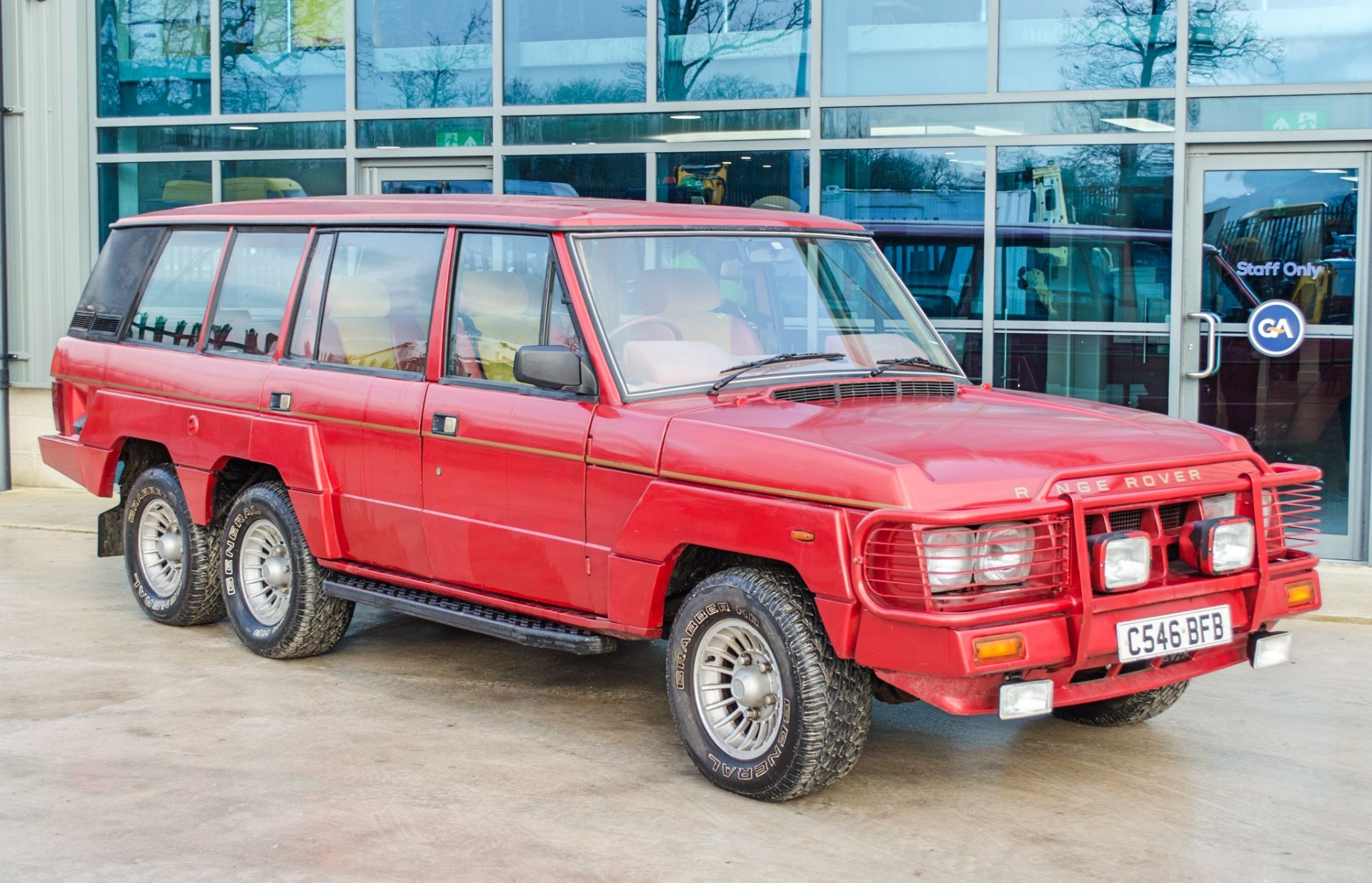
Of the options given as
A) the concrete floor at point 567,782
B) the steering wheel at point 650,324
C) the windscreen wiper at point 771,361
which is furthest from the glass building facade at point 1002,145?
the steering wheel at point 650,324

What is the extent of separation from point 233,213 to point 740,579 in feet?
12.7

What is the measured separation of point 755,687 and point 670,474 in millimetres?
802

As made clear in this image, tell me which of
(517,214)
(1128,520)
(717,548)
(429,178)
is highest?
(429,178)

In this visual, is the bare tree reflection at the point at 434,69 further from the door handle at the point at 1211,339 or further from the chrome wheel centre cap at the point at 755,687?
the chrome wheel centre cap at the point at 755,687

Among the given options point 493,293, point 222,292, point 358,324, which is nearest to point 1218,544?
point 493,293

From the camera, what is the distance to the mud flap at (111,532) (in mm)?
8383

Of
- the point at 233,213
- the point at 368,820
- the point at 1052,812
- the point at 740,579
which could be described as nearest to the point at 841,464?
the point at 740,579

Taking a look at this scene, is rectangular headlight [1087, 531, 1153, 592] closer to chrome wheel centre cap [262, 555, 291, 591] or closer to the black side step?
the black side step

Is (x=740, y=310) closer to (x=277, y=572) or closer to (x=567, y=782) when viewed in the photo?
(x=567, y=782)

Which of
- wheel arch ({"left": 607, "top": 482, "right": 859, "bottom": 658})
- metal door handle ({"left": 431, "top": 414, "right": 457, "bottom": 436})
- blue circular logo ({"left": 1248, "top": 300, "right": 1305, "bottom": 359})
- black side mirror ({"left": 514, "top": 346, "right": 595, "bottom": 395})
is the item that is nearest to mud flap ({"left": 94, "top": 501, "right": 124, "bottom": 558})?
metal door handle ({"left": 431, "top": 414, "right": 457, "bottom": 436})

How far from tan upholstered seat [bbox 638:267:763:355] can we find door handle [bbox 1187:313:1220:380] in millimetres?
4734

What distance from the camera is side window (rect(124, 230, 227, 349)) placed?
305 inches

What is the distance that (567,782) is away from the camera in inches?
218

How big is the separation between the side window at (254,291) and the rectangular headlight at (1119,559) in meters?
4.05
